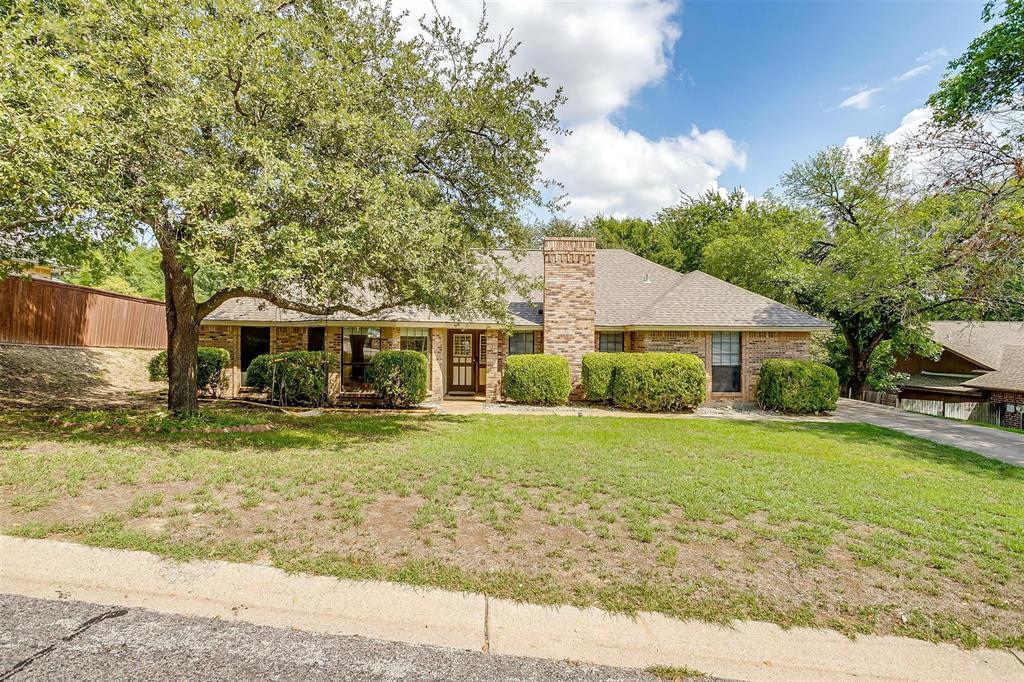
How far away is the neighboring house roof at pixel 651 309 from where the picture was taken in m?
13.9

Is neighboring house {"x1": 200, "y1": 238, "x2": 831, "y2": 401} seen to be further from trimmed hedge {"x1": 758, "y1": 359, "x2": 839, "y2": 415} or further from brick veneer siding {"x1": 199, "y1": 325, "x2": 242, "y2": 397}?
trimmed hedge {"x1": 758, "y1": 359, "x2": 839, "y2": 415}

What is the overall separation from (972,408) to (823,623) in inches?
803

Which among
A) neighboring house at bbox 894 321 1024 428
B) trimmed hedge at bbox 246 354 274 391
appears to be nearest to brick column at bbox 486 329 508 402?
trimmed hedge at bbox 246 354 274 391

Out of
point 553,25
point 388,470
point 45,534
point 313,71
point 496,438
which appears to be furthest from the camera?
point 553,25

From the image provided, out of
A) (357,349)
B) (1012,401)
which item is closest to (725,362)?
(357,349)

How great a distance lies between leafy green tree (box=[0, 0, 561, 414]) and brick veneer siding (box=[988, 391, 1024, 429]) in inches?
790


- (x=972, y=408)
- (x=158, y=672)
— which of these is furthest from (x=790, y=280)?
(x=158, y=672)

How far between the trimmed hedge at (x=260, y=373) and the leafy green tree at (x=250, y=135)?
12.7ft

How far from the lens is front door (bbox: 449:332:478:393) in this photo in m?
15.5

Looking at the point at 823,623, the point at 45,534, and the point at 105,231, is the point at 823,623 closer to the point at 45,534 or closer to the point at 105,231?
the point at 45,534

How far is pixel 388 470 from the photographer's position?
21.2ft

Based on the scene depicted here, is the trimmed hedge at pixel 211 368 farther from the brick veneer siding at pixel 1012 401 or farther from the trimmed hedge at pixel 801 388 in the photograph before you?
the brick veneer siding at pixel 1012 401

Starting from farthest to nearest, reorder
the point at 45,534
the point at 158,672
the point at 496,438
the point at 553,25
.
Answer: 1. the point at 553,25
2. the point at 496,438
3. the point at 45,534
4. the point at 158,672

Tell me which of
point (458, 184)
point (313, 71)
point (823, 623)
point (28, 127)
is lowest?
point (823, 623)
